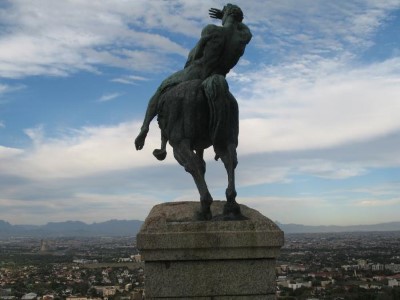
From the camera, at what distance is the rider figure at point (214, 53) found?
6.83 metres

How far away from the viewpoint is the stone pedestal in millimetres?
6219

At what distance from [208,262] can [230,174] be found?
3.34ft

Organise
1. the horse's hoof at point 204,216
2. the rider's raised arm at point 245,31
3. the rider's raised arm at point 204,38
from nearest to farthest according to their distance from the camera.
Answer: the horse's hoof at point 204,216 < the rider's raised arm at point 204,38 < the rider's raised arm at point 245,31

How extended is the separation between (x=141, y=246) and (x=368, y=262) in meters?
103

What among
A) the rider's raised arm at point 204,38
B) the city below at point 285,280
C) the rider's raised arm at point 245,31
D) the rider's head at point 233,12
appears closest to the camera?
the rider's raised arm at point 204,38

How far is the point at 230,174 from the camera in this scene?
6641mm

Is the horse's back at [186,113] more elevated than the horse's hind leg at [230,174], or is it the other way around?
the horse's back at [186,113]

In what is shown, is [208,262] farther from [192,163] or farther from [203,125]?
[203,125]

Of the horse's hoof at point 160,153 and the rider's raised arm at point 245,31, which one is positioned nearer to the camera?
the rider's raised arm at point 245,31

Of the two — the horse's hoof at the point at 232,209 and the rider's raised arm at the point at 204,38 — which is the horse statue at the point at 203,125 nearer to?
the horse's hoof at the point at 232,209

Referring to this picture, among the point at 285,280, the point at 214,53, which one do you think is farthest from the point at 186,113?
the point at 285,280

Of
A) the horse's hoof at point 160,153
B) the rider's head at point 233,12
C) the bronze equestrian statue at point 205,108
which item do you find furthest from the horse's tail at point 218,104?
the rider's head at point 233,12

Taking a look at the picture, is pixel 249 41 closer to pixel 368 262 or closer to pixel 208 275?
pixel 208 275

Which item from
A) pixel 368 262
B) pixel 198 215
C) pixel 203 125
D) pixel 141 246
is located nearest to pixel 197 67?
pixel 203 125
